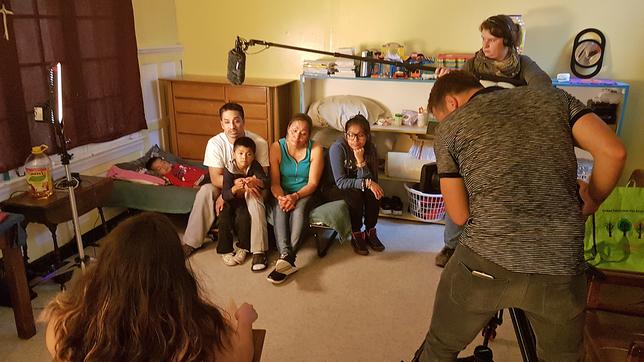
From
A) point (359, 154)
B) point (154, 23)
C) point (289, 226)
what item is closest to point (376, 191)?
point (359, 154)

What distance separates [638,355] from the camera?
54.9 inches

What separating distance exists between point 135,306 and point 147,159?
9.19 feet

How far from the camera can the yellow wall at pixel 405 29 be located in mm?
3342

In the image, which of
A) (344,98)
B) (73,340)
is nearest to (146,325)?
(73,340)

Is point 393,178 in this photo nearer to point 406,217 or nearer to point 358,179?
point 406,217

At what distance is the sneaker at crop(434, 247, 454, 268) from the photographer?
3092mm

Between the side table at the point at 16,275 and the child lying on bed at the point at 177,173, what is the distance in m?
1.39

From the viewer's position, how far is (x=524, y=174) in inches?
53.8

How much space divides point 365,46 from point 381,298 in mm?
1968

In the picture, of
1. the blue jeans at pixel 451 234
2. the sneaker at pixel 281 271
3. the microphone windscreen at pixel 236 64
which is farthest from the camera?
the blue jeans at pixel 451 234

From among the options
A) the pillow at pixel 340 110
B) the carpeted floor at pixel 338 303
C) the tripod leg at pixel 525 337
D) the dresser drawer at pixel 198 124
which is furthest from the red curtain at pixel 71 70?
the tripod leg at pixel 525 337

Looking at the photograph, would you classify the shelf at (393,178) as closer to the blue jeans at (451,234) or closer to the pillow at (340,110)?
the pillow at (340,110)

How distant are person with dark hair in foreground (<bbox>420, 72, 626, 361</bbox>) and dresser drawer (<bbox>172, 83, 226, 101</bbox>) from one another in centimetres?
264

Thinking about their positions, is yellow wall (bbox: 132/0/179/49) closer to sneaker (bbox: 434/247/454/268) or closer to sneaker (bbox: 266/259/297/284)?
sneaker (bbox: 266/259/297/284)
